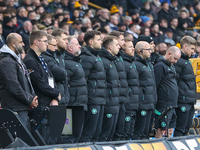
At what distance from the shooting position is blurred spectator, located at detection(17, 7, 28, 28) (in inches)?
505

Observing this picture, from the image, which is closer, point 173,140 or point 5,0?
point 173,140

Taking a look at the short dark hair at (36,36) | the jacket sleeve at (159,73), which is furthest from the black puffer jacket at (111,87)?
the short dark hair at (36,36)

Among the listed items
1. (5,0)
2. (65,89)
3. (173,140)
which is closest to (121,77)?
(65,89)

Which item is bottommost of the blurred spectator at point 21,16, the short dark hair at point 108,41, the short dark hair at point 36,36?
the blurred spectator at point 21,16

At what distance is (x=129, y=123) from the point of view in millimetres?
8938

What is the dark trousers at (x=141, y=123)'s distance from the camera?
362 inches

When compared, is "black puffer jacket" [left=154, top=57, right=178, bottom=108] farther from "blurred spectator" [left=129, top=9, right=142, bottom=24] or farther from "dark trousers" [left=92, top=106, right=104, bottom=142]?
"blurred spectator" [left=129, top=9, right=142, bottom=24]

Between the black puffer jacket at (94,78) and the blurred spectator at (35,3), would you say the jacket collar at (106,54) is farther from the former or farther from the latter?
the blurred spectator at (35,3)

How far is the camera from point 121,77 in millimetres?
8773

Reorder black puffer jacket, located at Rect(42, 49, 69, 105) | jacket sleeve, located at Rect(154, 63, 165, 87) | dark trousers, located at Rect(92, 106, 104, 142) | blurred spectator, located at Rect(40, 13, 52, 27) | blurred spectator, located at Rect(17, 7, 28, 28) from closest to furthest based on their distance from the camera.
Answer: black puffer jacket, located at Rect(42, 49, 69, 105) → dark trousers, located at Rect(92, 106, 104, 142) → jacket sleeve, located at Rect(154, 63, 165, 87) → blurred spectator, located at Rect(40, 13, 52, 27) → blurred spectator, located at Rect(17, 7, 28, 28)

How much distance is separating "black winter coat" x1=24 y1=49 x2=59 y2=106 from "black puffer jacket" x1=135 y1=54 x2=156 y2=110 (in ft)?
8.77

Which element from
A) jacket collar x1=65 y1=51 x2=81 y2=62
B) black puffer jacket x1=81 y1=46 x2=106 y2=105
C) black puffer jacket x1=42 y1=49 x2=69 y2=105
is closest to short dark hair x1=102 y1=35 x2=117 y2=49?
black puffer jacket x1=81 y1=46 x2=106 y2=105

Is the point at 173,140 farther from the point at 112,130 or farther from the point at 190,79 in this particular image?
the point at 190,79

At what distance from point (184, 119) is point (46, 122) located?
4.05 meters
